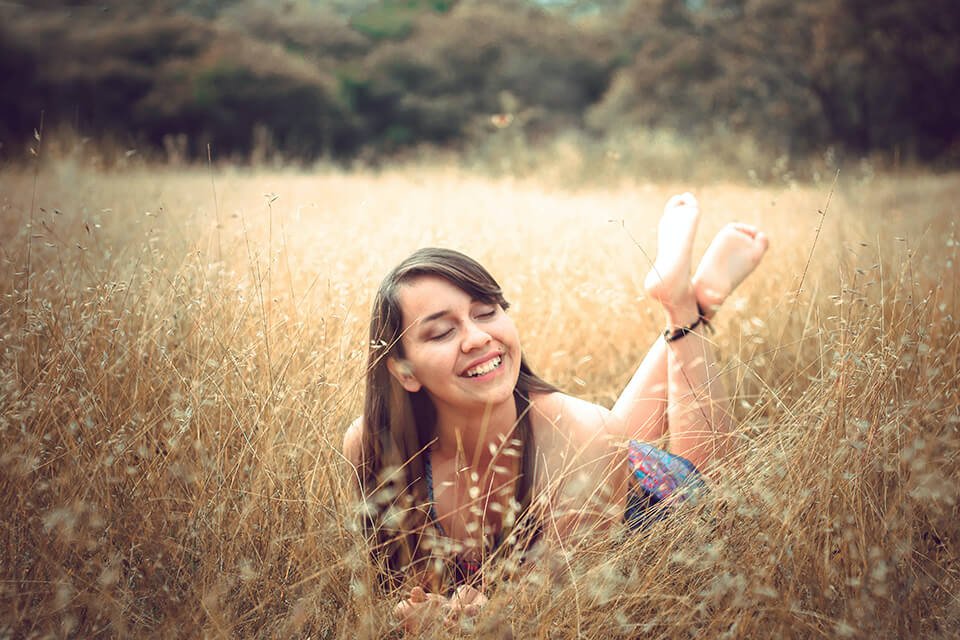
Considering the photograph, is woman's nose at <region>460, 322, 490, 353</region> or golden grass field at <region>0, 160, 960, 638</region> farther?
woman's nose at <region>460, 322, 490, 353</region>

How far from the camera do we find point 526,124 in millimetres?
14797

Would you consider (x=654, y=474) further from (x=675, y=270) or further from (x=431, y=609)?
(x=431, y=609)

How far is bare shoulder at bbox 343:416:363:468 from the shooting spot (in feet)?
6.35

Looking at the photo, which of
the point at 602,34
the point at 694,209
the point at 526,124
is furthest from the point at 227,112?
the point at 694,209

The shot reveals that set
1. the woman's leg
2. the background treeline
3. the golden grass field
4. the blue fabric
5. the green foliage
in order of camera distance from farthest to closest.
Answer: the green foliage
the background treeline
the woman's leg
the blue fabric
the golden grass field

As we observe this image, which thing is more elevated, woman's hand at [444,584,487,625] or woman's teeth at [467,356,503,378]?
woman's teeth at [467,356,503,378]

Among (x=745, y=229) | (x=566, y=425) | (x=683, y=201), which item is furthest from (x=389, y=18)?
(x=566, y=425)

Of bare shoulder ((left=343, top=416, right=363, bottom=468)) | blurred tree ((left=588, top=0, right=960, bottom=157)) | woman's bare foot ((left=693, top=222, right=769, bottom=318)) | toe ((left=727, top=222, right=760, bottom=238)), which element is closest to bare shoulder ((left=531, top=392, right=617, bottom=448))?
bare shoulder ((left=343, top=416, right=363, bottom=468))

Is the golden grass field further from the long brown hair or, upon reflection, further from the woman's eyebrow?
the woman's eyebrow

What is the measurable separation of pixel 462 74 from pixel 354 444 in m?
13.8

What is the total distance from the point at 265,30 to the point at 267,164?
14.7 ft

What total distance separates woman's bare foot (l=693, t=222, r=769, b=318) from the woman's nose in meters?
0.89

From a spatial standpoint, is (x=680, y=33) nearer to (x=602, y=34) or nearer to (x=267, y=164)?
(x=602, y=34)

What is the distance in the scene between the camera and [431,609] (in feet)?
4.91
